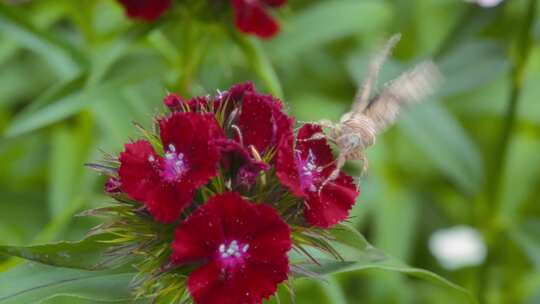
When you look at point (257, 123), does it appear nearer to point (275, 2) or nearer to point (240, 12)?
point (240, 12)

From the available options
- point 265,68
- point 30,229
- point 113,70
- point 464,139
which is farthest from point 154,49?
point 464,139

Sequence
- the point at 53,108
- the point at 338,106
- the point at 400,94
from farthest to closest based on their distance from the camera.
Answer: the point at 338,106
the point at 53,108
the point at 400,94

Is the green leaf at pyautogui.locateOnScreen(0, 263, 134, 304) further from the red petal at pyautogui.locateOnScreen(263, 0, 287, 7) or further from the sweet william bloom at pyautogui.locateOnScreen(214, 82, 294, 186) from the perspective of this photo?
the red petal at pyautogui.locateOnScreen(263, 0, 287, 7)

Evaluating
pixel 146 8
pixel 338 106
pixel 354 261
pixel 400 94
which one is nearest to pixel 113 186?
pixel 354 261

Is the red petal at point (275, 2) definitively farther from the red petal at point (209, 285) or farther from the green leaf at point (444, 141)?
the red petal at point (209, 285)

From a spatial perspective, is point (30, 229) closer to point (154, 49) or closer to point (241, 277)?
point (154, 49)
